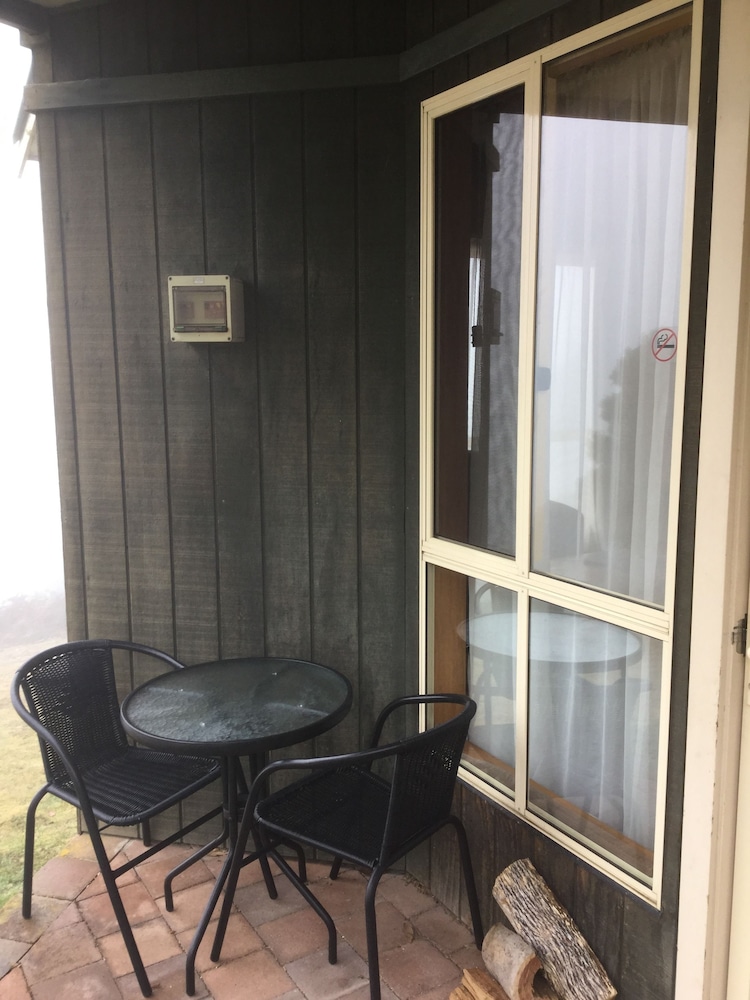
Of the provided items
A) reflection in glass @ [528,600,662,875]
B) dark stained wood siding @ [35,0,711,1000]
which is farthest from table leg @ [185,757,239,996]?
reflection in glass @ [528,600,662,875]

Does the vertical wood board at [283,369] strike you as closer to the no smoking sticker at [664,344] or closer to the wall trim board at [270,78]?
the wall trim board at [270,78]

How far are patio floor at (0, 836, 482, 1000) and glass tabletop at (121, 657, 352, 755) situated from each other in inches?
26.5

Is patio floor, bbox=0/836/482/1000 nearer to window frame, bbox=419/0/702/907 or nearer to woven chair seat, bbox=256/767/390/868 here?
woven chair seat, bbox=256/767/390/868

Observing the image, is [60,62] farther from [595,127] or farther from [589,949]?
[589,949]

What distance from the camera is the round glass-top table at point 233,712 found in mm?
2141

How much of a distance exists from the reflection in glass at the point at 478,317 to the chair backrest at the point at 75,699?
3.93 ft

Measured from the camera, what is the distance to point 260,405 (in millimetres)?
2646

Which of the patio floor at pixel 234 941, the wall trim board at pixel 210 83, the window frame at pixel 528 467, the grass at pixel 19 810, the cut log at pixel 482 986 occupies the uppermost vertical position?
the wall trim board at pixel 210 83

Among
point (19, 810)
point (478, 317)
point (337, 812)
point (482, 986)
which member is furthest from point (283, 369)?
point (19, 810)

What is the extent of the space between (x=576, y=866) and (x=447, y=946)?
1.87 feet

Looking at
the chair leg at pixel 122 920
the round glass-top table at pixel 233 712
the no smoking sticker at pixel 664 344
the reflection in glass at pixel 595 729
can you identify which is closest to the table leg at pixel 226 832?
the round glass-top table at pixel 233 712

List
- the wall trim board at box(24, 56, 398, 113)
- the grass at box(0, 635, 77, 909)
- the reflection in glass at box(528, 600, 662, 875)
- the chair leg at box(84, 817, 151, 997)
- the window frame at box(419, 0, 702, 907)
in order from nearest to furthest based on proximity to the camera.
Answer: the window frame at box(419, 0, 702, 907) → the reflection in glass at box(528, 600, 662, 875) → the chair leg at box(84, 817, 151, 997) → the wall trim board at box(24, 56, 398, 113) → the grass at box(0, 635, 77, 909)

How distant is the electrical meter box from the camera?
2535 mm

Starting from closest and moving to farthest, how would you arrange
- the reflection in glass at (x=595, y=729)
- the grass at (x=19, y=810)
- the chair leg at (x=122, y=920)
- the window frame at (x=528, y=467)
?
the window frame at (x=528, y=467)
the reflection in glass at (x=595, y=729)
the chair leg at (x=122, y=920)
the grass at (x=19, y=810)
